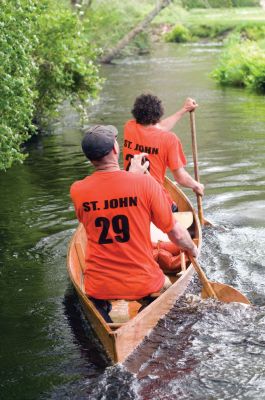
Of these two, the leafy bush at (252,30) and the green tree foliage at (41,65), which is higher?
the green tree foliage at (41,65)

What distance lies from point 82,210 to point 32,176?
8.07m

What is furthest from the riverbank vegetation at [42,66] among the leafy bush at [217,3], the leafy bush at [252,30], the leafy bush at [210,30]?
the leafy bush at [210,30]

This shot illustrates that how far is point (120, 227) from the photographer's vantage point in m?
5.47

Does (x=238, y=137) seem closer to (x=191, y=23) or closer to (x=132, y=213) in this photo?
(x=132, y=213)

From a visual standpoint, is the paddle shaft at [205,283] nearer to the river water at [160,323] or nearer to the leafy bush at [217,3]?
the river water at [160,323]

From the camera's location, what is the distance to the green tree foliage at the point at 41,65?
34.3 ft

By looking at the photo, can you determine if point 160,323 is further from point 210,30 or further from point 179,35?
point 179,35

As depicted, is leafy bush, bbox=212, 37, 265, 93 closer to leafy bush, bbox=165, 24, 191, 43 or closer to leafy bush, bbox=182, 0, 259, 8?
leafy bush, bbox=182, 0, 259, 8

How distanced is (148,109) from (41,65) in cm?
829

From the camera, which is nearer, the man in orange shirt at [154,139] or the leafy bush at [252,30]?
the man in orange shirt at [154,139]

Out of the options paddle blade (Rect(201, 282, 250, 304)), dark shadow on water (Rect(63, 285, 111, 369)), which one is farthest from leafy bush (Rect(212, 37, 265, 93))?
paddle blade (Rect(201, 282, 250, 304))

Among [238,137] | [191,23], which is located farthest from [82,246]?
[191,23]

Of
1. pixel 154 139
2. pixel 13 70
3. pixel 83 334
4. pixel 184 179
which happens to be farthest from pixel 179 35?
pixel 83 334

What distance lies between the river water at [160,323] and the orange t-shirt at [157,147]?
1341 millimetres
